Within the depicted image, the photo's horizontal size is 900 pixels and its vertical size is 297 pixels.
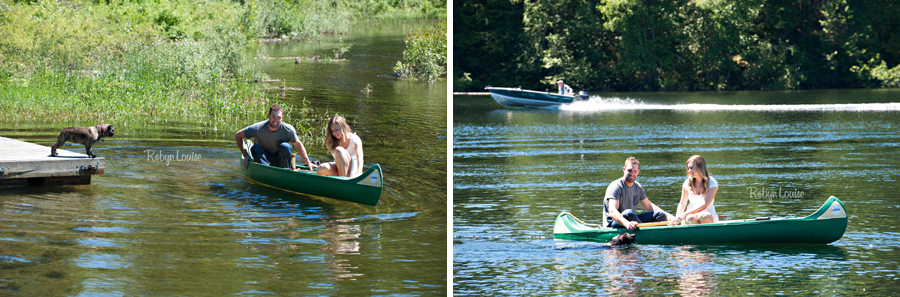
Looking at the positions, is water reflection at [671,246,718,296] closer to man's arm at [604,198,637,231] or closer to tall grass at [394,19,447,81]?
man's arm at [604,198,637,231]

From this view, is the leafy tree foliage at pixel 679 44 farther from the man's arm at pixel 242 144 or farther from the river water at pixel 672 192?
the man's arm at pixel 242 144

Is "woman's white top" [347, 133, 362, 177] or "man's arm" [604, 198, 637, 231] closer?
"man's arm" [604, 198, 637, 231]

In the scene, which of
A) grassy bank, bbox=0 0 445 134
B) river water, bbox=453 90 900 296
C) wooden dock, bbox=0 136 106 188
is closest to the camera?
river water, bbox=453 90 900 296

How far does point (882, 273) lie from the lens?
6793 millimetres

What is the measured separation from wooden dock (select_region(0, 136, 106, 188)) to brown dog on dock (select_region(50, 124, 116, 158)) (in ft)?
0.37

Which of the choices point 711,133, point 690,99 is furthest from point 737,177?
point 690,99

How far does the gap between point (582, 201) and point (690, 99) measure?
77.8 feet

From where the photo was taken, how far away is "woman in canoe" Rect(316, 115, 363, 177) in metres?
8.58

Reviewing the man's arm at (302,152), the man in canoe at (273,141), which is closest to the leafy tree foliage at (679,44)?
the man in canoe at (273,141)

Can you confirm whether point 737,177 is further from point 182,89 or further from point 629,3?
point 629,3

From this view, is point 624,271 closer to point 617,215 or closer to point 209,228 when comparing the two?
point 617,215

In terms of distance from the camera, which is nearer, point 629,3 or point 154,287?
point 154,287

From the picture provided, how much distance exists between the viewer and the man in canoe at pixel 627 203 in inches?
294

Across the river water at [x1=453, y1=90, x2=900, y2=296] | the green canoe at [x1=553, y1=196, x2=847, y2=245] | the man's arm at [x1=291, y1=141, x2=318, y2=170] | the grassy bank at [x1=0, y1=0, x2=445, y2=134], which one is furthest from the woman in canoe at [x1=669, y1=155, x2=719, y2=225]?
the grassy bank at [x1=0, y1=0, x2=445, y2=134]
